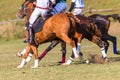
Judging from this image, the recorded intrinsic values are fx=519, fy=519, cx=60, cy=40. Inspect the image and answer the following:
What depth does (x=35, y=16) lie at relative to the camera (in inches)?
680

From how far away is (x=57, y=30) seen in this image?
1700 centimetres

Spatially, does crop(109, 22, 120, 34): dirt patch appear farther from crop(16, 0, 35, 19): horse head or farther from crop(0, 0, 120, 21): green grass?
crop(16, 0, 35, 19): horse head

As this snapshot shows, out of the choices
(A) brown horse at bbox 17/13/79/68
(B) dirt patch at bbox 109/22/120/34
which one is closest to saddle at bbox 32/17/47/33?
(A) brown horse at bbox 17/13/79/68

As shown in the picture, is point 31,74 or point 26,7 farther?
point 26,7

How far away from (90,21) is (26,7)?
7.57 feet

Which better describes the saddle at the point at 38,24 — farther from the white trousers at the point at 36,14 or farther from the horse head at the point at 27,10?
the horse head at the point at 27,10

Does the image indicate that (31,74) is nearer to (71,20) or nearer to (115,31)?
(71,20)

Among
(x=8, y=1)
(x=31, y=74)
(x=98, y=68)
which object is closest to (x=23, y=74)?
(x=31, y=74)

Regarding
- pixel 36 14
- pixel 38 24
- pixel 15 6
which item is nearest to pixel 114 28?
pixel 15 6

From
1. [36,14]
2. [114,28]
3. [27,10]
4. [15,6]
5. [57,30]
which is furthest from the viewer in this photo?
[15,6]

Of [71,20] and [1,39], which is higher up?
[71,20]

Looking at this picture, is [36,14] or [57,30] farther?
[36,14]

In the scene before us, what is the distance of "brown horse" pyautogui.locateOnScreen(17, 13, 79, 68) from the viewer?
16828 millimetres

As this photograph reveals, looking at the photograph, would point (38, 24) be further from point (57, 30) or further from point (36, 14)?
point (57, 30)
